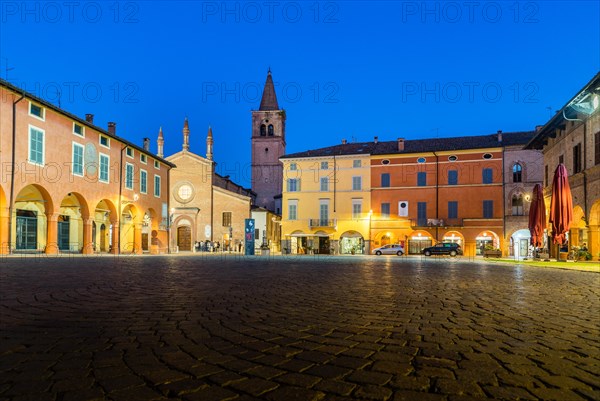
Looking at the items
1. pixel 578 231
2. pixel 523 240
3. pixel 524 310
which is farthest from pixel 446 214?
pixel 524 310

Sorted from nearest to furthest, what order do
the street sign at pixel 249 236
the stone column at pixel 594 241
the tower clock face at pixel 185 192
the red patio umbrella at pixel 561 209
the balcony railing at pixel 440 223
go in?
the red patio umbrella at pixel 561 209, the stone column at pixel 594 241, the street sign at pixel 249 236, the balcony railing at pixel 440 223, the tower clock face at pixel 185 192

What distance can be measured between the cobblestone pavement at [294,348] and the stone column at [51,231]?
19437mm

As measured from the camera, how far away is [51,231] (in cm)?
2486

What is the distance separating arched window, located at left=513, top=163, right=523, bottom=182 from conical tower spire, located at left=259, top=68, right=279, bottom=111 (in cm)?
3669

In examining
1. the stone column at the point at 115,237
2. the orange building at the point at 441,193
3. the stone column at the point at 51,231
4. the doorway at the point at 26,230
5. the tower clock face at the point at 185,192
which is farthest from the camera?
the tower clock face at the point at 185,192

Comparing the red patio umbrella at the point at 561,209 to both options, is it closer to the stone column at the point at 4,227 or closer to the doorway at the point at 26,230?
the stone column at the point at 4,227

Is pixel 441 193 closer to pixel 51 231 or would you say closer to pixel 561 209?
pixel 561 209

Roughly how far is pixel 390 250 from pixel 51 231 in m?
27.7

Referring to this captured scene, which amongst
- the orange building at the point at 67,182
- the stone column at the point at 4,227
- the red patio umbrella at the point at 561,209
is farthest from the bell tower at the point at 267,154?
the red patio umbrella at the point at 561,209

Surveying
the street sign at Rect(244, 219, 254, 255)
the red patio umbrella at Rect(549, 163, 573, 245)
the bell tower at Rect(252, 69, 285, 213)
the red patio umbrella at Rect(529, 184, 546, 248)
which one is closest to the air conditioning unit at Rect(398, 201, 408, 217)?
the street sign at Rect(244, 219, 254, 255)

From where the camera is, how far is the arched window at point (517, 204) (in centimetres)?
4275

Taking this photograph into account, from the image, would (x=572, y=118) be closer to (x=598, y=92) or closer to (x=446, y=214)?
(x=598, y=92)

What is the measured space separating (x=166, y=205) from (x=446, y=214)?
24782 millimetres

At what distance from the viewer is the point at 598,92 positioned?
19.9 m
